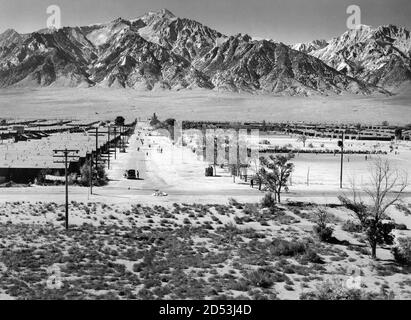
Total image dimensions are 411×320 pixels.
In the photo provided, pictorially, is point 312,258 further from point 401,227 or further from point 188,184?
point 188,184

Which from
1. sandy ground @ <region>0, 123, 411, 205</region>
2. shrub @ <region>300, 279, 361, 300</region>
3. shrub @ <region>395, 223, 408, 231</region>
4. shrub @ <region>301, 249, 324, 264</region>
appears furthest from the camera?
sandy ground @ <region>0, 123, 411, 205</region>

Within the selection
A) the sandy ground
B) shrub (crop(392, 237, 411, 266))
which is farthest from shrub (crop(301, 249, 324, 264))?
the sandy ground

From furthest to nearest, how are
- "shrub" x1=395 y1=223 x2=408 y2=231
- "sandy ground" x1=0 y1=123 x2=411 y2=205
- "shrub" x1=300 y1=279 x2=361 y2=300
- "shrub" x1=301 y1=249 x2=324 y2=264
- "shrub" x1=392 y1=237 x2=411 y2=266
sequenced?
"sandy ground" x1=0 y1=123 x2=411 y2=205
"shrub" x1=395 y1=223 x2=408 y2=231
"shrub" x1=392 y1=237 x2=411 y2=266
"shrub" x1=301 y1=249 x2=324 y2=264
"shrub" x1=300 y1=279 x2=361 y2=300

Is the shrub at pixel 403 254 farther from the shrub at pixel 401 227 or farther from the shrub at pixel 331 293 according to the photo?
the shrub at pixel 331 293

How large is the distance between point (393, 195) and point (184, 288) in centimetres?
3375

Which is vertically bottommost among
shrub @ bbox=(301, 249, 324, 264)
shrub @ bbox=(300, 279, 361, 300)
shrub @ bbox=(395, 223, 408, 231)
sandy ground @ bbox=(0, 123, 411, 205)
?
shrub @ bbox=(300, 279, 361, 300)

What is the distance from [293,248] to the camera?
28.9 metres

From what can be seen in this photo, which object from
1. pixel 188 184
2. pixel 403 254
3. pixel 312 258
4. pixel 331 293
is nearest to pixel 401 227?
pixel 403 254

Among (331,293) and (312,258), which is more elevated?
(312,258)

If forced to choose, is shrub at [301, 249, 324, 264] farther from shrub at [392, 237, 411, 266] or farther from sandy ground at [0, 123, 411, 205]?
sandy ground at [0, 123, 411, 205]
